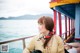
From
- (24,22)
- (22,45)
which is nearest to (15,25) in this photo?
(24,22)

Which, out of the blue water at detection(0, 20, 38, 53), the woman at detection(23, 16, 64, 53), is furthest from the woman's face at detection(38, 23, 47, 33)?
the blue water at detection(0, 20, 38, 53)

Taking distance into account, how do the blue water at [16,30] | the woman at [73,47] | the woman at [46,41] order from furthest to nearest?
the blue water at [16,30] < the woman at [73,47] < the woman at [46,41]

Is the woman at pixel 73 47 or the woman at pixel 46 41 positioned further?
the woman at pixel 73 47

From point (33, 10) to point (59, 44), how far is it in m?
0.55

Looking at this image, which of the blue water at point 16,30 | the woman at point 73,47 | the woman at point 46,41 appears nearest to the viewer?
the woman at point 46,41

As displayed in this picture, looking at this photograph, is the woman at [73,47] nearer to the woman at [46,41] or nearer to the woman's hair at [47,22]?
the woman at [46,41]

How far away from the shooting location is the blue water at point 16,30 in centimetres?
217

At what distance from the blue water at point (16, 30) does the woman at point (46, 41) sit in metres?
0.24

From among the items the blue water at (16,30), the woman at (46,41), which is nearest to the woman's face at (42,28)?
the woman at (46,41)

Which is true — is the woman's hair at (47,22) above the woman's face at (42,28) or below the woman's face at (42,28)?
above

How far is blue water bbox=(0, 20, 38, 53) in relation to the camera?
7.11 ft

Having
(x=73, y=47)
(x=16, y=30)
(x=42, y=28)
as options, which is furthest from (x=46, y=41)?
(x=16, y=30)

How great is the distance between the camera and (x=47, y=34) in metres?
1.90

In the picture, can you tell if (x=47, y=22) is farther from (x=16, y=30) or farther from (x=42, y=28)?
→ (x=16, y=30)
